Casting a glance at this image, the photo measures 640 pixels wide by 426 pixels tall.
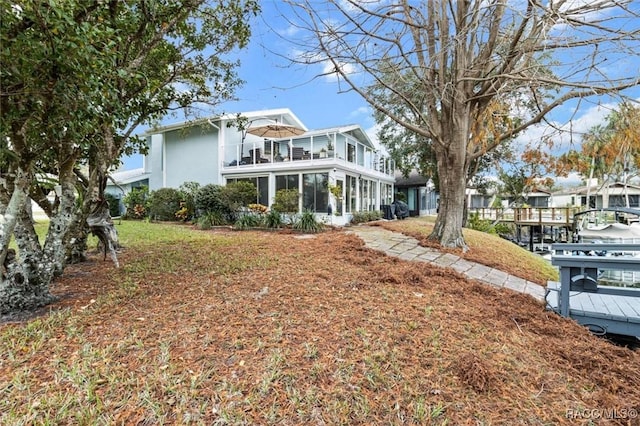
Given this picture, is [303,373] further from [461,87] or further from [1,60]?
[461,87]

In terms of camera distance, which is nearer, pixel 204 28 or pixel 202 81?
pixel 204 28

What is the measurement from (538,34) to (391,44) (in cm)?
304

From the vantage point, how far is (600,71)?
221 inches

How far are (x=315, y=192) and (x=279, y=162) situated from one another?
8.03ft

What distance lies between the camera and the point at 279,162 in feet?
51.9

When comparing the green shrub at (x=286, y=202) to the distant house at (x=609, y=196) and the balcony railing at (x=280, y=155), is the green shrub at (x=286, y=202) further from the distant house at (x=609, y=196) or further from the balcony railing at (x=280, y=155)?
the distant house at (x=609, y=196)

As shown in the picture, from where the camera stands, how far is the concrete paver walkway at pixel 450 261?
5.86 metres

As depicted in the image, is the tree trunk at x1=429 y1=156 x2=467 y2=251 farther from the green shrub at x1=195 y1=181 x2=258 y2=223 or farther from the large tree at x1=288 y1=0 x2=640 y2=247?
the green shrub at x1=195 y1=181 x2=258 y2=223

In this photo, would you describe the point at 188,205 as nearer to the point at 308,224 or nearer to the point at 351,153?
the point at 308,224

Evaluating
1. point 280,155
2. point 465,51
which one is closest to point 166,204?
point 280,155

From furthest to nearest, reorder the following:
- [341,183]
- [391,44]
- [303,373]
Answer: [341,183] → [391,44] → [303,373]

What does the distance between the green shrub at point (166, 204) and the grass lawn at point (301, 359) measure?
1240cm

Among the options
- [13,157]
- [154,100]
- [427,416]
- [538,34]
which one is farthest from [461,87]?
[13,157]

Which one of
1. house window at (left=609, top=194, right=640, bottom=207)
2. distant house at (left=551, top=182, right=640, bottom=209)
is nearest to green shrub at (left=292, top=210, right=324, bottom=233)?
distant house at (left=551, top=182, right=640, bottom=209)
